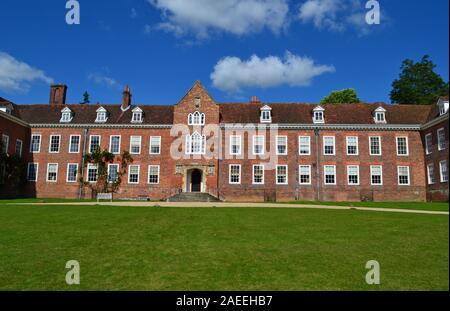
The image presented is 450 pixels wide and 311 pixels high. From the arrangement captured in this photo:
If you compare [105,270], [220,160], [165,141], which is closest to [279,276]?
[105,270]

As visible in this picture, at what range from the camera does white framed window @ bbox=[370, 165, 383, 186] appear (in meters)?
36.0

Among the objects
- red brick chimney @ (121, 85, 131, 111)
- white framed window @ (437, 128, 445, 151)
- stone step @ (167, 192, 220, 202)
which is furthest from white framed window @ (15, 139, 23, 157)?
white framed window @ (437, 128, 445, 151)

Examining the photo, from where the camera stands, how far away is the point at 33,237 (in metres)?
11.8

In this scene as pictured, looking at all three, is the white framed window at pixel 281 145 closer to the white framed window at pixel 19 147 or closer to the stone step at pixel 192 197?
the stone step at pixel 192 197

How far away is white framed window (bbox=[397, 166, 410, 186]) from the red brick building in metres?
0.10

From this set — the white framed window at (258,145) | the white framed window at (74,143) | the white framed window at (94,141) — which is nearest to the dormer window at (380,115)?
the white framed window at (258,145)

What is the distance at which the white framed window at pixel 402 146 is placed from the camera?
119 ft

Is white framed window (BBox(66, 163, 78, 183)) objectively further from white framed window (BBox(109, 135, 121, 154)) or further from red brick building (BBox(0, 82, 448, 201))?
white framed window (BBox(109, 135, 121, 154))

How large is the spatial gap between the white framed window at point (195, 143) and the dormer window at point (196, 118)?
121cm

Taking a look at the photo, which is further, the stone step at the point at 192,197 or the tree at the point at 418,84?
→ the tree at the point at 418,84

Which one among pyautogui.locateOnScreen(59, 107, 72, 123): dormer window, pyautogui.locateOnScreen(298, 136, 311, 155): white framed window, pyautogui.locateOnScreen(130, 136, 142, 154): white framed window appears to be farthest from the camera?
pyautogui.locateOnScreen(59, 107, 72, 123): dormer window

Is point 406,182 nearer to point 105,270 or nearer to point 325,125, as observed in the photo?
point 325,125

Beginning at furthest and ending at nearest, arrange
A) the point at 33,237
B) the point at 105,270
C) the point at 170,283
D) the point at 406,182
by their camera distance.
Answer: the point at 406,182
the point at 33,237
the point at 105,270
the point at 170,283

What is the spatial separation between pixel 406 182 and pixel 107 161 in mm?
30910
